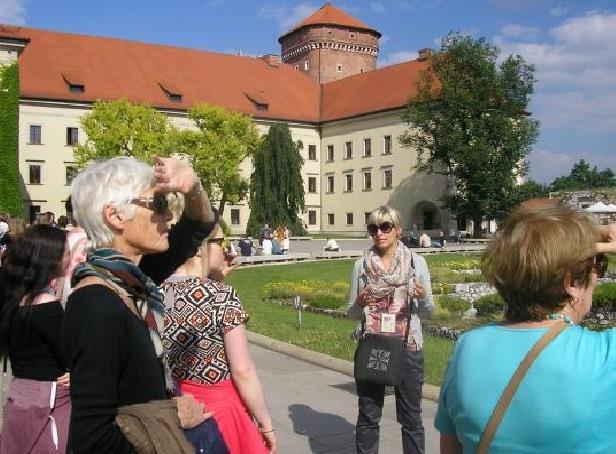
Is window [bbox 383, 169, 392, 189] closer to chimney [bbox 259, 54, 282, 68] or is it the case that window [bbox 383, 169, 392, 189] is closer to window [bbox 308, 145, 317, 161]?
window [bbox 308, 145, 317, 161]

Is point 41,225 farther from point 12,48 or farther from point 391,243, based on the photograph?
point 12,48

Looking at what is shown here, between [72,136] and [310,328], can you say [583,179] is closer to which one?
[72,136]

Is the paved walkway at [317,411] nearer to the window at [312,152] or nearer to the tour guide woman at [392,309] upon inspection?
the tour guide woman at [392,309]

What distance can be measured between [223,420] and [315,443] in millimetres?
2765

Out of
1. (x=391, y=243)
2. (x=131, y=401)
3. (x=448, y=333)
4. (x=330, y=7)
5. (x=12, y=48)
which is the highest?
(x=330, y=7)

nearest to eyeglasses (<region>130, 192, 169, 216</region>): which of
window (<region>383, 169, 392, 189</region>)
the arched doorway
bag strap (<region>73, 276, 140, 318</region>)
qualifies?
bag strap (<region>73, 276, 140, 318</region>)

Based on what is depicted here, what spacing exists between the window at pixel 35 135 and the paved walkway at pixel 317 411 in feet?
169

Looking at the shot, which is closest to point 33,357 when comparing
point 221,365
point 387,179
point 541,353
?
point 221,365

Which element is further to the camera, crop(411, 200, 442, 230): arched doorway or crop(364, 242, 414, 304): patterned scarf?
crop(411, 200, 442, 230): arched doorway

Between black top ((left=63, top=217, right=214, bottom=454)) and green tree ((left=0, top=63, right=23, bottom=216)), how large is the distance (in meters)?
38.1

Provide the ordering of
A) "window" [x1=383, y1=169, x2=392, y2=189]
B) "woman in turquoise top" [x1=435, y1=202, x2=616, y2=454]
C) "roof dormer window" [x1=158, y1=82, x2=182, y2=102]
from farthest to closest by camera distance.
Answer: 1. "window" [x1=383, y1=169, x2=392, y2=189]
2. "roof dormer window" [x1=158, y1=82, x2=182, y2=102]
3. "woman in turquoise top" [x1=435, y1=202, x2=616, y2=454]

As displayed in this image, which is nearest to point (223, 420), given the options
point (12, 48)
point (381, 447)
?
point (381, 447)

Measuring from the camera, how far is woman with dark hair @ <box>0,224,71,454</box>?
143 inches

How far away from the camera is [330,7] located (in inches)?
3123
